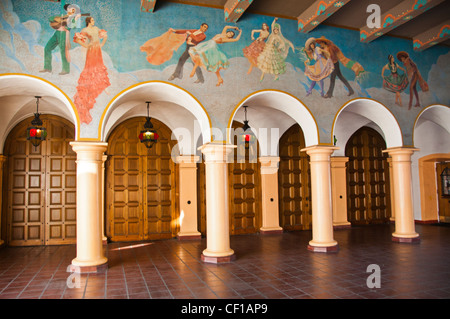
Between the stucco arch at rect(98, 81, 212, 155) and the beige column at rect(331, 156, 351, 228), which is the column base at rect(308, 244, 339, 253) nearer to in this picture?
the stucco arch at rect(98, 81, 212, 155)

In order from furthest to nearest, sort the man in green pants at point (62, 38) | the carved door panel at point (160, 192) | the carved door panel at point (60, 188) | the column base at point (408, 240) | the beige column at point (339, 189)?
1. the beige column at point (339, 189)
2. the carved door panel at point (160, 192)
3. the carved door panel at point (60, 188)
4. the column base at point (408, 240)
5. the man in green pants at point (62, 38)

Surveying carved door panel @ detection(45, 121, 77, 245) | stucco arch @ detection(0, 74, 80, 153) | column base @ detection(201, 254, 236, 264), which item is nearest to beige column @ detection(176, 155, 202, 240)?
carved door panel @ detection(45, 121, 77, 245)

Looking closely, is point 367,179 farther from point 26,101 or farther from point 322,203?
point 26,101

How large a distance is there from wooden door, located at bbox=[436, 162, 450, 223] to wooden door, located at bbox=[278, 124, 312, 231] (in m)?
5.95

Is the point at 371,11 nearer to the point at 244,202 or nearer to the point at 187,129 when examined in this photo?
the point at 187,129

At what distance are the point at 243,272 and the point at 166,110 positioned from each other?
6.27 meters

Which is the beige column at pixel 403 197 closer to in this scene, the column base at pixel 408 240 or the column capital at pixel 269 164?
the column base at pixel 408 240

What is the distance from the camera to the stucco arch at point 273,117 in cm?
924

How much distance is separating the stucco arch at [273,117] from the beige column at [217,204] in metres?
0.47

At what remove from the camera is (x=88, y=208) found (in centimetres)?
779

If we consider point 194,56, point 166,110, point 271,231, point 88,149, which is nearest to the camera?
point 88,149

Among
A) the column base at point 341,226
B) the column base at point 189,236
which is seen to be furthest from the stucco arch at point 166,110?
the column base at point 341,226

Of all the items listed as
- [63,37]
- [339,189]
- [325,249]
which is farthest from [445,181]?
[63,37]

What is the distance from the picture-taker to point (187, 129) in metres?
12.2
